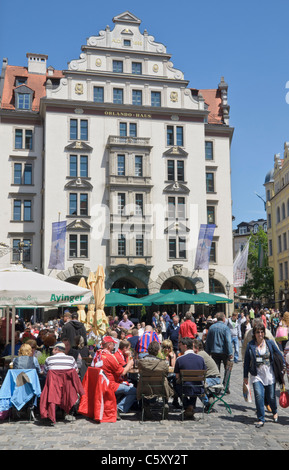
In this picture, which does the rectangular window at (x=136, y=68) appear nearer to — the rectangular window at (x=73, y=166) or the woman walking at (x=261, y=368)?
the rectangular window at (x=73, y=166)

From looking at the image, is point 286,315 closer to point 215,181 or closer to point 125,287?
point 125,287

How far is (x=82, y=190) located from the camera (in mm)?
40625

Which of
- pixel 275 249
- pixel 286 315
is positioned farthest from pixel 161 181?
pixel 286 315

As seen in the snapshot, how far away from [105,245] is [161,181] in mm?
7084

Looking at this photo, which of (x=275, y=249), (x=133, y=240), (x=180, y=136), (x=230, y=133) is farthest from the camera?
(x=275, y=249)

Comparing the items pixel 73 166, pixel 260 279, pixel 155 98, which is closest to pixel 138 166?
pixel 73 166

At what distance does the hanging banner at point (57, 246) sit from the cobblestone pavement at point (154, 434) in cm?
2766

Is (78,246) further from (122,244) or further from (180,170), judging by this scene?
(180,170)

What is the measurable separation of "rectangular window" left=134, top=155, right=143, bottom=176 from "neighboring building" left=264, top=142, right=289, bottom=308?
739 inches

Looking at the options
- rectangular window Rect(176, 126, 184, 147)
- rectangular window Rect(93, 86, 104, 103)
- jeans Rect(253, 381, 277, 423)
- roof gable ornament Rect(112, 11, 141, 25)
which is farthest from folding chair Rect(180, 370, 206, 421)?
roof gable ornament Rect(112, 11, 141, 25)

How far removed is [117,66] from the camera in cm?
4200

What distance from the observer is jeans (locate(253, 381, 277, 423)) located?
9.37 m

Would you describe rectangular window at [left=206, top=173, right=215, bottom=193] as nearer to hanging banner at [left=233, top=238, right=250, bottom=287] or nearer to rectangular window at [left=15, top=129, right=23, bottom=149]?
hanging banner at [left=233, top=238, right=250, bottom=287]

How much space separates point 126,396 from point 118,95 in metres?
34.5
